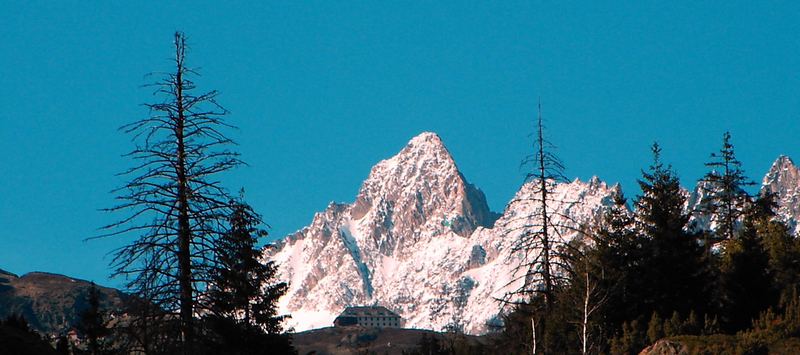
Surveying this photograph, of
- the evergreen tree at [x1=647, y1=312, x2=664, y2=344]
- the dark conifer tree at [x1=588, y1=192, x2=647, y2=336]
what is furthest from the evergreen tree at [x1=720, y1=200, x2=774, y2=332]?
the evergreen tree at [x1=647, y1=312, x2=664, y2=344]

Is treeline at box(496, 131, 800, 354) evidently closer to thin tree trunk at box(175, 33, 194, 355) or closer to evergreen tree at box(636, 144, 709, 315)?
evergreen tree at box(636, 144, 709, 315)

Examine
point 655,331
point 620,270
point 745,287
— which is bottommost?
point 655,331

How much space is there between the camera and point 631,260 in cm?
6094

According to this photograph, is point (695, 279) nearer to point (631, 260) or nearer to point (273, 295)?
point (631, 260)

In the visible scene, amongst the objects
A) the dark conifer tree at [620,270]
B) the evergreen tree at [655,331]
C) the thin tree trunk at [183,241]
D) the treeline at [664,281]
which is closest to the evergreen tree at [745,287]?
the treeline at [664,281]

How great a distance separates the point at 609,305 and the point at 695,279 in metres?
5.09

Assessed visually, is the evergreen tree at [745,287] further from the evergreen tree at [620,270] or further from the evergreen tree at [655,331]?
the evergreen tree at [655,331]

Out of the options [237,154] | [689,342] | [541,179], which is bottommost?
[689,342]

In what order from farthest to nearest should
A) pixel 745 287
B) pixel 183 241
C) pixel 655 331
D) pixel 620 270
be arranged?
1. pixel 620 270
2. pixel 745 287
3. pixel 655 331
4. pixel 183 241

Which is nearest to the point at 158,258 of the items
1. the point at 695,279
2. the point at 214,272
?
the point at 214,272

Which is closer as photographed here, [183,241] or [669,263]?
[183,241]

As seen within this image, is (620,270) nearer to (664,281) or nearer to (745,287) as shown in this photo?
(664,281)

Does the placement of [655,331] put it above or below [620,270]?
below

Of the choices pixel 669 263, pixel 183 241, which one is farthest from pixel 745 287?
pixel 183 241
